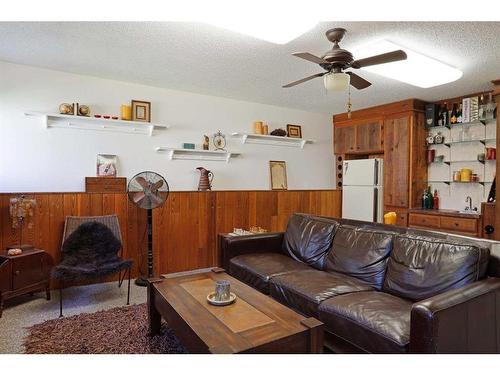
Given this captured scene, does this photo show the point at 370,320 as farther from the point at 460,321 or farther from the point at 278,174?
the point at 278,174

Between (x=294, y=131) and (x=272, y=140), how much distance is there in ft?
1.52

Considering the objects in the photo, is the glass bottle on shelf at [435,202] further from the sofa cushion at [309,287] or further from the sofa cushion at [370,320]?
the sofa cushion at [370,320]

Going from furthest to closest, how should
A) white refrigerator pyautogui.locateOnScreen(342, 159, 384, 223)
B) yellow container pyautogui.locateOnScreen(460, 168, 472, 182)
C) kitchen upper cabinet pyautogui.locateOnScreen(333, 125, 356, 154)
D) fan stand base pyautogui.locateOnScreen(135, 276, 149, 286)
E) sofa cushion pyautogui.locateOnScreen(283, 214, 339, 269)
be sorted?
kitchen upper cabinet pyautogui.locateOnScreen(333, 125, 356, 154), white refrigerator pyautogui.locateOnScreen(342, 159, 384, 223), yellow container pyautogui.locateOnScreen(460, 168, 472, 182), fan stand base pyautogui.locateOnScreen(135, 276, 149, 286), sofa cushion pyautogui.locateOnScreen(283, 214, 339, 269)

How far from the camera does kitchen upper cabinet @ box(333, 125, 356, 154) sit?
535 centimetres

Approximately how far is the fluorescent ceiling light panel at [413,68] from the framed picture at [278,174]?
2085 millimetres

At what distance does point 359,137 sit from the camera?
5234 millimetres

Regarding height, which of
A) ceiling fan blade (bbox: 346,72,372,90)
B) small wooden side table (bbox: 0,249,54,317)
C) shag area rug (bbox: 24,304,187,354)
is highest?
ceiling fan blade (bbox: 346,72,372,90)

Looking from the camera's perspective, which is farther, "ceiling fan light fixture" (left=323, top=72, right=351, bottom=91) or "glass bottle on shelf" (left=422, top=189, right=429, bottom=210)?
"glass bottle on shelf" (left=422, top=189, right=429, bottom=210)

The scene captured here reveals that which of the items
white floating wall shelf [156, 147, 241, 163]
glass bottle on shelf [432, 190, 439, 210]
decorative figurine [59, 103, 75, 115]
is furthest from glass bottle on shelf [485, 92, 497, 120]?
decorative figurine [59, 103, 75, 115]

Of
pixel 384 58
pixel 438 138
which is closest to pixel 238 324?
pixel 384 58

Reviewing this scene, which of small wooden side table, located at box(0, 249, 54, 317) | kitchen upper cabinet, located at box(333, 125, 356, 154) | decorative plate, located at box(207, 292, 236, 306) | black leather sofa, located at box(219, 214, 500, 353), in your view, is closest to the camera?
black leather sofa, located at box(219, 214, 500, 353)

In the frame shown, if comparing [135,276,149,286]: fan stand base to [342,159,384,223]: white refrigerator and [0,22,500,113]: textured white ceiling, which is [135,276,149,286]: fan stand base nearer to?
[0,22,500,113]: textured white ceiling

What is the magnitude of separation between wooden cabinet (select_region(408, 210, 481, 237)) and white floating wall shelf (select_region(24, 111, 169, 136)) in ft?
11.6
